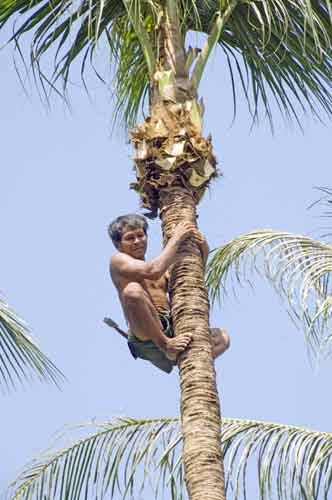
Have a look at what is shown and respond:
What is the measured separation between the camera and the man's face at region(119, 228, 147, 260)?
10.7 metres

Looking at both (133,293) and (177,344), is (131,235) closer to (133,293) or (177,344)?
(133,293)

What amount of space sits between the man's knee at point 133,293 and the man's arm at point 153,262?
13cm

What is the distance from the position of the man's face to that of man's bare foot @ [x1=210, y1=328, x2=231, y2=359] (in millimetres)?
803

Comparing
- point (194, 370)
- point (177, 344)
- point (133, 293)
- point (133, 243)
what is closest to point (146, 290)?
point (133, 293)

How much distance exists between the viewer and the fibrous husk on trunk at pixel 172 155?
9.94 metres

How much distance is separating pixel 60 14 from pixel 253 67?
5.42 feet

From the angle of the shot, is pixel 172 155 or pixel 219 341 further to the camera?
pixel 219 341

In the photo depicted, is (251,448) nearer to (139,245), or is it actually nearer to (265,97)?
(139,245)

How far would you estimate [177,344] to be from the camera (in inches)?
368

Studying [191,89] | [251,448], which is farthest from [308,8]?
[251,448]

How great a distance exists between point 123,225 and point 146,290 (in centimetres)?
69

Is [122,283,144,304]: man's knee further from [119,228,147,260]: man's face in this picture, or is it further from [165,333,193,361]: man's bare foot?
[119,228,147,260]: man's face

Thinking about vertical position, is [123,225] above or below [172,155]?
below

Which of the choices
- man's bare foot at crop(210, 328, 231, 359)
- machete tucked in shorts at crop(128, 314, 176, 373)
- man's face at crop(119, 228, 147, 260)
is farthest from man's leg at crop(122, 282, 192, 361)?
man's face at crop(119, 228, 147, 260)
